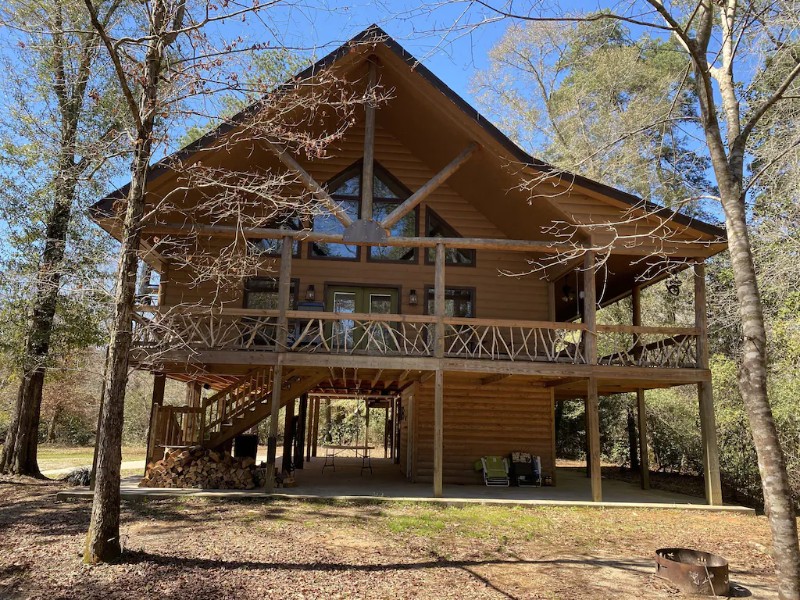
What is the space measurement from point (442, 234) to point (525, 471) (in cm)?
613

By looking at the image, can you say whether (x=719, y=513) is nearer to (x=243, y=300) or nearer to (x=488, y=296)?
(x=488, y=296)

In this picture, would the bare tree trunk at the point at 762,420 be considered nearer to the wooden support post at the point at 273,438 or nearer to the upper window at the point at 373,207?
the wooden support post at the point at 273,438

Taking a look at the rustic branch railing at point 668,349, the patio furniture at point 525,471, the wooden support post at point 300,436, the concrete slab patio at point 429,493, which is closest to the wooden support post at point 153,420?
the concrete slab patio at point 429,493

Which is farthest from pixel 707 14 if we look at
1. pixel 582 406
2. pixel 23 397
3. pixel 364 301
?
pixel 582 406

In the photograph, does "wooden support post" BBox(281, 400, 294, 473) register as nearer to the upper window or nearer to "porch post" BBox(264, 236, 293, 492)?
"porch post" BBox(264, 236, 293, 492)

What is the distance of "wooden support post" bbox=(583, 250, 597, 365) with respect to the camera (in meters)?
11.2

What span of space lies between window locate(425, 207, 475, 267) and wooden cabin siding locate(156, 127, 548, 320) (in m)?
0.13

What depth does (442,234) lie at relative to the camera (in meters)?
14.7

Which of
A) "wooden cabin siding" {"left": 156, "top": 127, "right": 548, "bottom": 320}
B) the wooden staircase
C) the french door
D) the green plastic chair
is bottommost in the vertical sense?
the green plastic chair

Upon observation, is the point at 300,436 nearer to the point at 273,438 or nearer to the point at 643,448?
the point at 273,438

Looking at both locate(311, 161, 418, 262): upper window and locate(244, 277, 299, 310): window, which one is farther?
locate(311, 161, 418, 262): upper window

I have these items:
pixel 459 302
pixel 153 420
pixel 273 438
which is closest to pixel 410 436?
pixel 459 302

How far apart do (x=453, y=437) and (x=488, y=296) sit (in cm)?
362

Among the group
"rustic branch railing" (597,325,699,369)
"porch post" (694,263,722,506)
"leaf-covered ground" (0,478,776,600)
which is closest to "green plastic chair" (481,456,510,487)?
"leaf-covered ground" (0,478,776,600)
